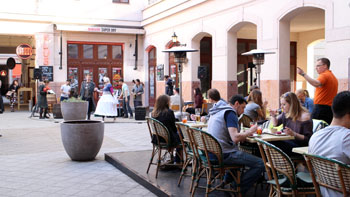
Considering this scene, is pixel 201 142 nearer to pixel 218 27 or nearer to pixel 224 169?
pixel 224 169

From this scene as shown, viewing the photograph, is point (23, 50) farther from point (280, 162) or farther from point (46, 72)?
point (280, 162)

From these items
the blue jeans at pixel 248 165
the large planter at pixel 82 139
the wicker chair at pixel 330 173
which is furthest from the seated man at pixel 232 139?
the large planter at pixel 82 139

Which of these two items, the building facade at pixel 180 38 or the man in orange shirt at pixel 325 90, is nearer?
the man in orange shirt at pixel 325 90

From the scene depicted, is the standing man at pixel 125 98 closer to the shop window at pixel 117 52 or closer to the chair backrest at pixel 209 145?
the shop window at pixel 117 52

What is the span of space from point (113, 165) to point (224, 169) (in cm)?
308

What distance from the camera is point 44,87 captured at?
618 inches

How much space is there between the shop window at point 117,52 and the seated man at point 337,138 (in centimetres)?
1887

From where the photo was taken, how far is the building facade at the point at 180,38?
11820 millimetres

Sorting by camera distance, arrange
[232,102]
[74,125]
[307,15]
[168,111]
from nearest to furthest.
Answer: [232,102]
[168,111]
[74,125]
[307,15]

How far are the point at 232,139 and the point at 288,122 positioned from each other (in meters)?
0.96

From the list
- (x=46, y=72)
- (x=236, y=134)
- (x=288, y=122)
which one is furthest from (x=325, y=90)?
(x=46, y=72)

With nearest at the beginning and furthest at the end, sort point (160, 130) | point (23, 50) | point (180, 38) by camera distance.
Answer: point (160, 130) → point (180, 38) → point (23, 50)

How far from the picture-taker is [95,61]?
20984 millimetres

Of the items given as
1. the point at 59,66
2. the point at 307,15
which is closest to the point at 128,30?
the point at 59,66
